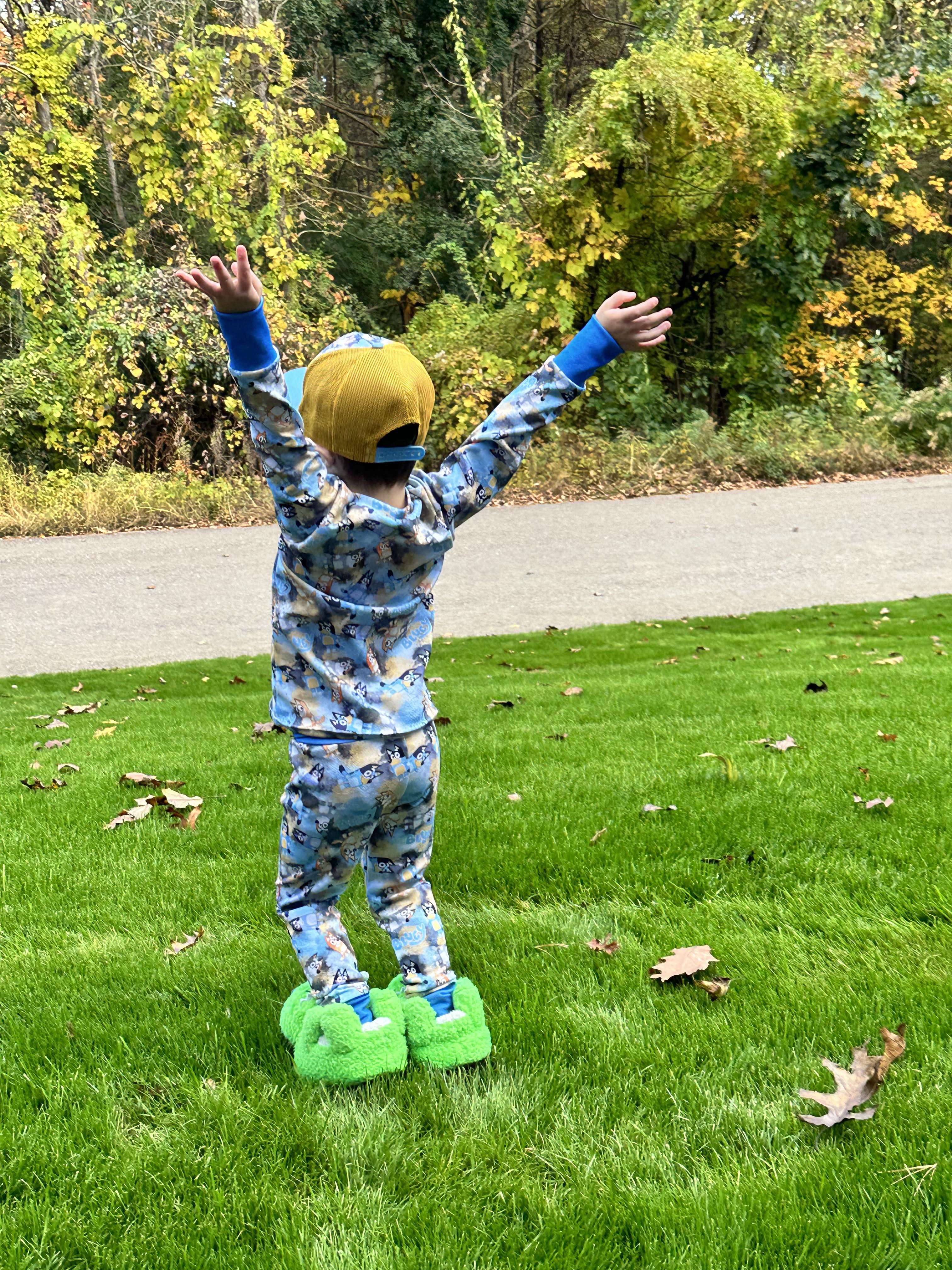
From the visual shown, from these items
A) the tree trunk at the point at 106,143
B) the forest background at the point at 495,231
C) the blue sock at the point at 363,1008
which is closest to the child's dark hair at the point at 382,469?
the blue sock at the point at 363,1008

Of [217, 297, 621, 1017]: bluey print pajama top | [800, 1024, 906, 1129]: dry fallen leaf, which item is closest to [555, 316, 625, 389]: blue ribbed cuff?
[217, 297, 621, 1017]: bluey print pajama top

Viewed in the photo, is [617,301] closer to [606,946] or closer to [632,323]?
[632,323]

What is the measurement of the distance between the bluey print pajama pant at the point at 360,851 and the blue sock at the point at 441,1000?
20mm

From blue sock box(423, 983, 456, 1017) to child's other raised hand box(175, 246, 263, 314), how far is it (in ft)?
4.75

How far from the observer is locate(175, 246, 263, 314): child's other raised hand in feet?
5.86

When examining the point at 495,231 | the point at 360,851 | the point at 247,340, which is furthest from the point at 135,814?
the point at 495,231

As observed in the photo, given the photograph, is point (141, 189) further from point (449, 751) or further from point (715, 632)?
point (449, 751)

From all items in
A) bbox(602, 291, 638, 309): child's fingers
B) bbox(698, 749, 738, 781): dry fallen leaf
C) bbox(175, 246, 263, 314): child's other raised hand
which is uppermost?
bbox(175, 246, 263, 314): child's other raised hand

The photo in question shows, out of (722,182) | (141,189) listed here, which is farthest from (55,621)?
(722,182)

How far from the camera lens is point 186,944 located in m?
2.76

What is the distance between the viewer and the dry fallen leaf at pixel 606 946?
2.57 m

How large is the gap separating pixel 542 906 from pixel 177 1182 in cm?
135

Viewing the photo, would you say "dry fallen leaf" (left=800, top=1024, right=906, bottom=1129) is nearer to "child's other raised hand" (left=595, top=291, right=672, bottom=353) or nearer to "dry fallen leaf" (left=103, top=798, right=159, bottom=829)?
"child's other raised hand" (left=595, top=291, right=672, bottom=353)

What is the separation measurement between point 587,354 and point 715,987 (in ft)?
4.83
